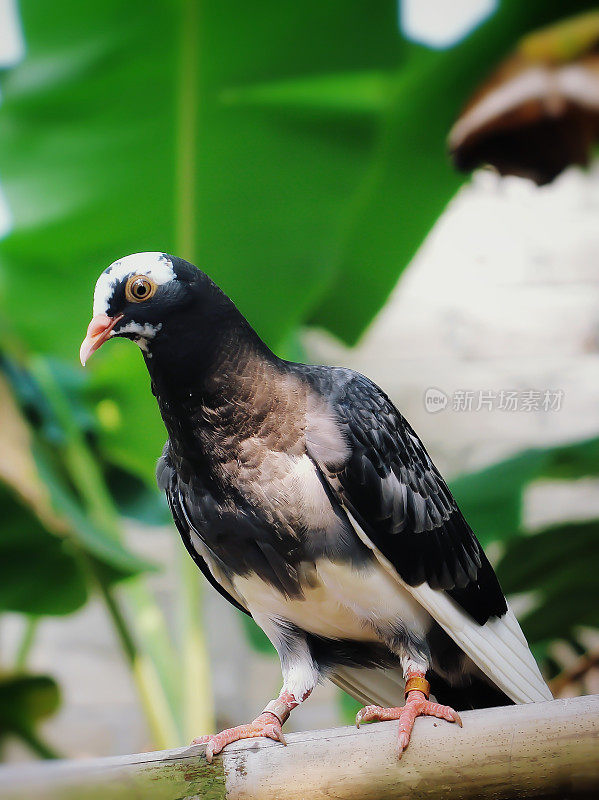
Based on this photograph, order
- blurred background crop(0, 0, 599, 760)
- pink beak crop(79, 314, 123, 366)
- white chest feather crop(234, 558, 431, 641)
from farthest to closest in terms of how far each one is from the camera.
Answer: blurred background crop(0, 0, 599, 760) < white chest feather crop(234, 558, 431, 641) < pink beak crop(79, 314, 123, 366)

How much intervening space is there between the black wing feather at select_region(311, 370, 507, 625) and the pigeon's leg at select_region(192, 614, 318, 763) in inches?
5.9

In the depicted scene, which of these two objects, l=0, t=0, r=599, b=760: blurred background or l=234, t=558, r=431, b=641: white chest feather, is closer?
l=234, t=558, r=431, b=641: white chest feather

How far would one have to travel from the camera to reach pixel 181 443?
2.43 ft

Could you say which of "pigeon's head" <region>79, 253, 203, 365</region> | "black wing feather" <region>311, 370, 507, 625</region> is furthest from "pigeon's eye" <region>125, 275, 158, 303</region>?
"black wing feather" <region>311, 370, 507, 625</region>

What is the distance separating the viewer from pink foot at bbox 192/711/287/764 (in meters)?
0.72

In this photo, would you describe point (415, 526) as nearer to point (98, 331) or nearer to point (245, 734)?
point (245, 734)

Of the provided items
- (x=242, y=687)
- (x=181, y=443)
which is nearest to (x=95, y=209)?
(x=181, y=443)

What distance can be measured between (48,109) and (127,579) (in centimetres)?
66

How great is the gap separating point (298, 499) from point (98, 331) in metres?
0.22

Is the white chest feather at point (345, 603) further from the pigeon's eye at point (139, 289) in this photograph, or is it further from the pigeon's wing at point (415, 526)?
the pigeon's eye at point (139, 289)

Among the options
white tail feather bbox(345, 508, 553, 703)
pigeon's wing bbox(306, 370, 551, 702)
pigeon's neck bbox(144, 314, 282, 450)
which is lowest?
white tail feather bbox(345, 508, 553, 703)

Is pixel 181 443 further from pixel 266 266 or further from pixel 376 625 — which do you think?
pixel 266 266

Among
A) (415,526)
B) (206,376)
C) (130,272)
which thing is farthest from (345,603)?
(130,272)

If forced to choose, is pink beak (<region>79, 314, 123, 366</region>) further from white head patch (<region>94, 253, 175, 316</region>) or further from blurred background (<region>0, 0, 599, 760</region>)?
blurred background (<region>0, 0, 599, 760</region>)
